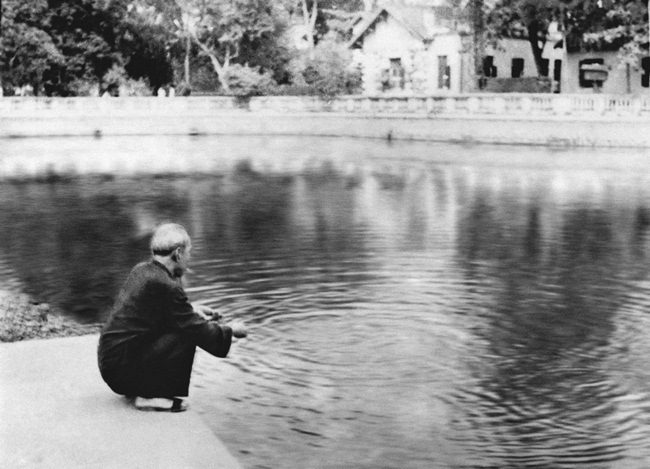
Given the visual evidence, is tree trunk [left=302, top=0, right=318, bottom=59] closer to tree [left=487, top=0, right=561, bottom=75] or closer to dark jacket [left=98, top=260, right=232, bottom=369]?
tree [left=487, top=0, right=561, bottom=75]

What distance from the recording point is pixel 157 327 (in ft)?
20.7

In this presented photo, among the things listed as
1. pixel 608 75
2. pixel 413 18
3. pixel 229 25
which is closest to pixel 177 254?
pixel 608 75

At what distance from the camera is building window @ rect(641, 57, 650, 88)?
5688 centimetres

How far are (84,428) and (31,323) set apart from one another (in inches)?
140

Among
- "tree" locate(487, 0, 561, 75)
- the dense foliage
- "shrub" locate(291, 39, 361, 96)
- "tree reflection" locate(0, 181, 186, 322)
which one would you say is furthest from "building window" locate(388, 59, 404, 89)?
"tree reflection" locate(0, 181, 186, 322)

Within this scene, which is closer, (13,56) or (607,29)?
(607,29)

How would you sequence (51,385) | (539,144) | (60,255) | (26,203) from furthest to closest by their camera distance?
(539,144), (26,203), (60,255), (51,385)

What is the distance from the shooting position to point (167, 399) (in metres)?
6.49

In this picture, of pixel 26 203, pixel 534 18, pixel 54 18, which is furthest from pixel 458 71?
pixel 26 203

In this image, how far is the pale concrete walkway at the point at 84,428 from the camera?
5613 millimetres

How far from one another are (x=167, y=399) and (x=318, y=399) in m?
1.44

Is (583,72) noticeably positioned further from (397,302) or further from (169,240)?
(169,240)

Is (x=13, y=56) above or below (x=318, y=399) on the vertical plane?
above

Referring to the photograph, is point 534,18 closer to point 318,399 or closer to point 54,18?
point 54,18
